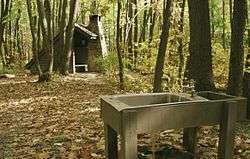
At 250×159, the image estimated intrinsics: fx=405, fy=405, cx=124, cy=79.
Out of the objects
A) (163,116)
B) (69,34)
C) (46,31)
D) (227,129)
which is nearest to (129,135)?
(163,116)

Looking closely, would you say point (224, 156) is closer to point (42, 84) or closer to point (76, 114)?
point (76, 114)

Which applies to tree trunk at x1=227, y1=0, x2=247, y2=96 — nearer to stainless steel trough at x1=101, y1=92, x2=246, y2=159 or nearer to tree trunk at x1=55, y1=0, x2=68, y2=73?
stainless steel trough at x1=101, y1=92, x2=246, y2=159

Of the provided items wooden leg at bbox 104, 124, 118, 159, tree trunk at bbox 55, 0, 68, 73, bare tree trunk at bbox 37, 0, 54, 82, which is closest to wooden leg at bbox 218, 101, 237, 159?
wooden leg at bbox 104, 124, 118, 159

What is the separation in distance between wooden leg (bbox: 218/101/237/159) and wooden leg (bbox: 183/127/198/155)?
0.65 m

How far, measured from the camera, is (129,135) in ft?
14.7

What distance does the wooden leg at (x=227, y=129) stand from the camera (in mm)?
4945

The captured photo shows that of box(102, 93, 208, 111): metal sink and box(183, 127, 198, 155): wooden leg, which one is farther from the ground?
box(102, 93, 208, 111): metal sink

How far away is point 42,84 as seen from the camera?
17.5 m

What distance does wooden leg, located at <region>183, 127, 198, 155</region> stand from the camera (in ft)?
18.9

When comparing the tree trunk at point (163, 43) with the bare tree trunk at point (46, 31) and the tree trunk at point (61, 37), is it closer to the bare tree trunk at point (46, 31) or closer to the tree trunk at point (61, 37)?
the bare tree trunk at point (46, 31)

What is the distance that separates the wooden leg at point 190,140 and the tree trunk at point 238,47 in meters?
1.84

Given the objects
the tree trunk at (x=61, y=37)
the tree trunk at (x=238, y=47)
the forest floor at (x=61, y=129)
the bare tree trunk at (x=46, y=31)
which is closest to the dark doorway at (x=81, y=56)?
the tree trunk at (x=61, y=37)

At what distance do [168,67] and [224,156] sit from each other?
37.5ft

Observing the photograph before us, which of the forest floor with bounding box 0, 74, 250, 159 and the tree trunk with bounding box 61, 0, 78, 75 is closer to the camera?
the forest floor with bounding box 0, 74, 250, 159
